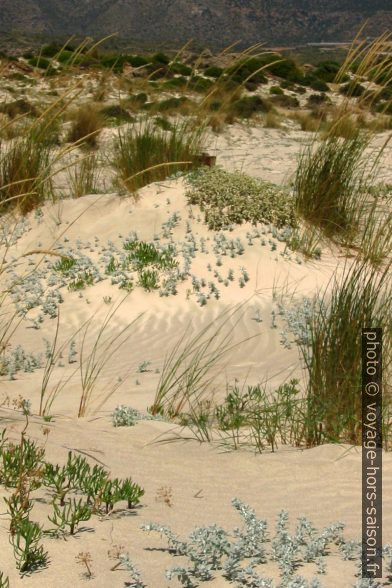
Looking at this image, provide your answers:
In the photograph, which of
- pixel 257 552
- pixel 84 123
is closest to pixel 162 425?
pixel 257 552

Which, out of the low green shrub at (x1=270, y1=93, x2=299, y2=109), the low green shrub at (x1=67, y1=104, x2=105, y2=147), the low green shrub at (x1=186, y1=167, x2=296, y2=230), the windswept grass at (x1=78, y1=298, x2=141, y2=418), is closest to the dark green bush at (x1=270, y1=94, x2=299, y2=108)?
the low green shrub at (x1=270, y1=93, x2=299, y2=109)

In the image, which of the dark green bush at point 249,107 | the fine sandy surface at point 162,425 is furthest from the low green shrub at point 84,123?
the dark green bush at point 249,107

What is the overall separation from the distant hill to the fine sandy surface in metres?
84.6

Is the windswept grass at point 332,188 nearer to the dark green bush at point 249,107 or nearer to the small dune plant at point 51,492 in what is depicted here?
the small dune plant at point 51,492

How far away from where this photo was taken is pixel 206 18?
9631 centimetres

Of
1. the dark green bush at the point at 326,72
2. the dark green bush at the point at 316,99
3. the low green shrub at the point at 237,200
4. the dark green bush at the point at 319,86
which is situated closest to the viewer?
the low green shrub at the point at 237,200

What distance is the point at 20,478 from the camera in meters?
2.95

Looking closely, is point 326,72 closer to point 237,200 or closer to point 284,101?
point 284,101

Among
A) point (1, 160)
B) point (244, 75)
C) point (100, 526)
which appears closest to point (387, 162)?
point (1, 160)

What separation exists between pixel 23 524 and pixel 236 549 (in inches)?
24.5

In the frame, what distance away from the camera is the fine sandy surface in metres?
2.91
